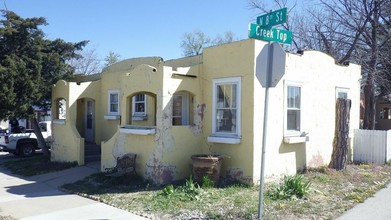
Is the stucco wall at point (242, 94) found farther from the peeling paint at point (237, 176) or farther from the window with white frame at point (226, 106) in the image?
the window with white frame at point (226, 106)

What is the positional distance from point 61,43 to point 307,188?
40.6ft

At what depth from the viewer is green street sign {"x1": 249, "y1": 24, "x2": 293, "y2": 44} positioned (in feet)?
20.2

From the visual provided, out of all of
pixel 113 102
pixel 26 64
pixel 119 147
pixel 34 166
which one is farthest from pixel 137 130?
pixel 26 64

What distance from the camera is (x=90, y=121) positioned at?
16750mm

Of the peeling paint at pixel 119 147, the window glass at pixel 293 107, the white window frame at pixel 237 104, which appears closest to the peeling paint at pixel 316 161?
the window glass at pixel 293 107

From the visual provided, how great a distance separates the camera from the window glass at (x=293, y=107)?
10.4m

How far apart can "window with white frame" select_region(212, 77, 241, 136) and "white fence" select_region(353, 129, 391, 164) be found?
611 centimetres

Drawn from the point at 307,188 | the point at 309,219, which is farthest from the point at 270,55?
the point at 307,188

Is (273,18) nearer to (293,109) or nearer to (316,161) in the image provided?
(293,109)

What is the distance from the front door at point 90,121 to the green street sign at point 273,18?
11.5 metres

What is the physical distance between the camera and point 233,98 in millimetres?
9789

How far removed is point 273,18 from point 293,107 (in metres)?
4.81

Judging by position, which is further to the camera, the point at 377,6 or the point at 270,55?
the point at 377,6

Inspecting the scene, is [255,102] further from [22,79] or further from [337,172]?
[22,79]
